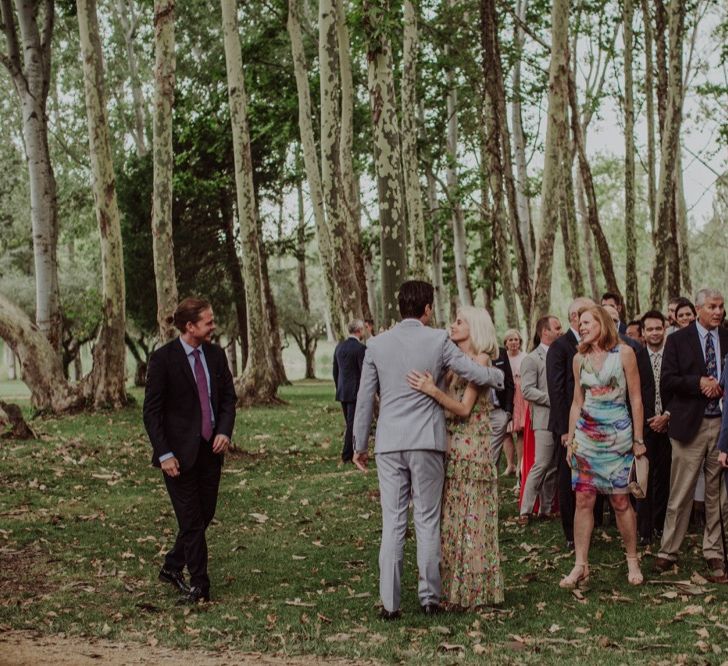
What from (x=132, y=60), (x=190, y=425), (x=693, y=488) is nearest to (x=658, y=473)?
(x=693, y=488)

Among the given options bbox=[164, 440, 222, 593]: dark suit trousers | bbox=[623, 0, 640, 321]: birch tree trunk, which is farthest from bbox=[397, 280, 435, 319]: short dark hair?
bbox=[623, 0, 640, 321]: birch tree trunk

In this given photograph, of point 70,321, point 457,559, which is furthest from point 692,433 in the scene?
point 70,321

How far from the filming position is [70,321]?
165 feet

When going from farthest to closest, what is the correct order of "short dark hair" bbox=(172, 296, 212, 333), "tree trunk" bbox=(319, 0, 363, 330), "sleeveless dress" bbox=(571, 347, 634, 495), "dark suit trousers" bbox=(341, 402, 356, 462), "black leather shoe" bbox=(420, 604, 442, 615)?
"tree trunk" bbox=(319, 0, 363, 330) < "dark suit trousers" bbox=(341, 402, 356, 462) < "short dark hair" bbox=(172, 296, 212, 333) < "sleeveless dress" bbox=(571, 347, 634, 495) < "black leather shoe" bbox=(420, 604, 442, 615)

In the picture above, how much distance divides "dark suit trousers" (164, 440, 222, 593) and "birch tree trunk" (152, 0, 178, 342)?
9.08 metres

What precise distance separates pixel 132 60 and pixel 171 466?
38.4 m

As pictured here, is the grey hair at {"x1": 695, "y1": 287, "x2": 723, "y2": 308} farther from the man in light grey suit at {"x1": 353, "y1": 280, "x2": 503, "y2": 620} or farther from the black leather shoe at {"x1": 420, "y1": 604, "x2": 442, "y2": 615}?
the black leather shoe at {"x1": 420, "y1": 604, "x2": 442, "y2": 615}

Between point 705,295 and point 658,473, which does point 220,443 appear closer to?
point 705,295

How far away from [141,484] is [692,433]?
8.77m

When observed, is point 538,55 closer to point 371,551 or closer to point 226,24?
point 226,24

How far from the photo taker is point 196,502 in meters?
8.41

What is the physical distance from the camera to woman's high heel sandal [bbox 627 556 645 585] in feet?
27.5

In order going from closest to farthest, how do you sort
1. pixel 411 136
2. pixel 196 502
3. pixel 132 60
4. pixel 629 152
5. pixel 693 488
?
pixel 196 502 < pixel 693 488 < pixel 411 136 < pixel 629 152 < pixel 132 60

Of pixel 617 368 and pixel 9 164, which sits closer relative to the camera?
pixel 617 368
